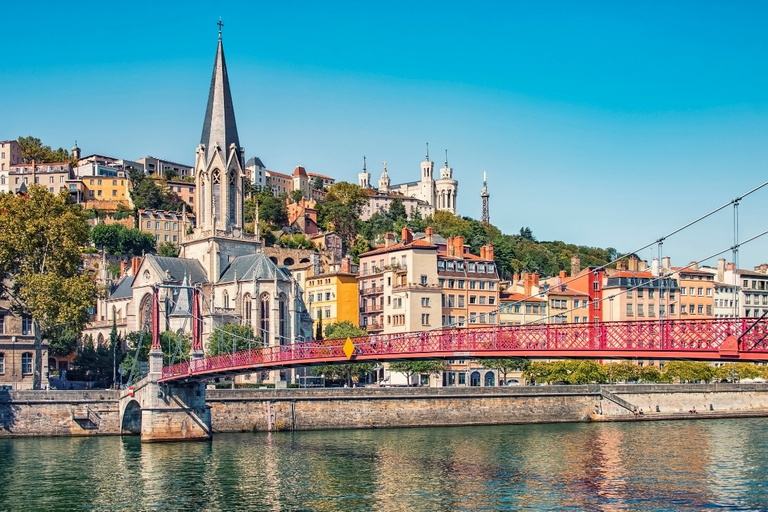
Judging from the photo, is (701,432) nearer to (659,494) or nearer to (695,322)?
(659,494)

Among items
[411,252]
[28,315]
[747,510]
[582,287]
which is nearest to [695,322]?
[747,510]

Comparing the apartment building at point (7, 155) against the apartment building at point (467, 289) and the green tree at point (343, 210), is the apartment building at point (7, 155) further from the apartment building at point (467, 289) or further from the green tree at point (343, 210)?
the apartment building at point (467, 289)

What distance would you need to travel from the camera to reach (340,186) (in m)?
171

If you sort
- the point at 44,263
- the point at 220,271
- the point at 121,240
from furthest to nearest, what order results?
the point at 121,240
the point at 220,271
the point at 44,263

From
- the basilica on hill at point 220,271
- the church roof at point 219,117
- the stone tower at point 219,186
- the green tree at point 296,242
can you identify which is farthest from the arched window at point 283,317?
the green tree at point 296,242

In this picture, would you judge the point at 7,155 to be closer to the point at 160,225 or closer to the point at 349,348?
the point at 160,225

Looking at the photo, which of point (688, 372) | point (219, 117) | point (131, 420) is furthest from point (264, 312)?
point (688, 372)

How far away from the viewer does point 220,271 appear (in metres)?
89.6

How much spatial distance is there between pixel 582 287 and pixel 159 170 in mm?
90160

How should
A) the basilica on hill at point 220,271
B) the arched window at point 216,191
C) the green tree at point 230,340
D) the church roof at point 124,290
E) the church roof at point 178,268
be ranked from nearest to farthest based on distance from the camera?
the green tree at point 230,340, the basilica on hill at point 220,271, the church roof at point 178,268, the arched window at point 216,191, the church roof at point 124,290

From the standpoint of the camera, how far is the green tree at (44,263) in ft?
195

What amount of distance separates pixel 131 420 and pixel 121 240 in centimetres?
6770

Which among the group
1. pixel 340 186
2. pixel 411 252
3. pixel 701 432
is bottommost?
pixel 701 432

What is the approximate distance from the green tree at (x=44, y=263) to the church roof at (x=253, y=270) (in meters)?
20.9
